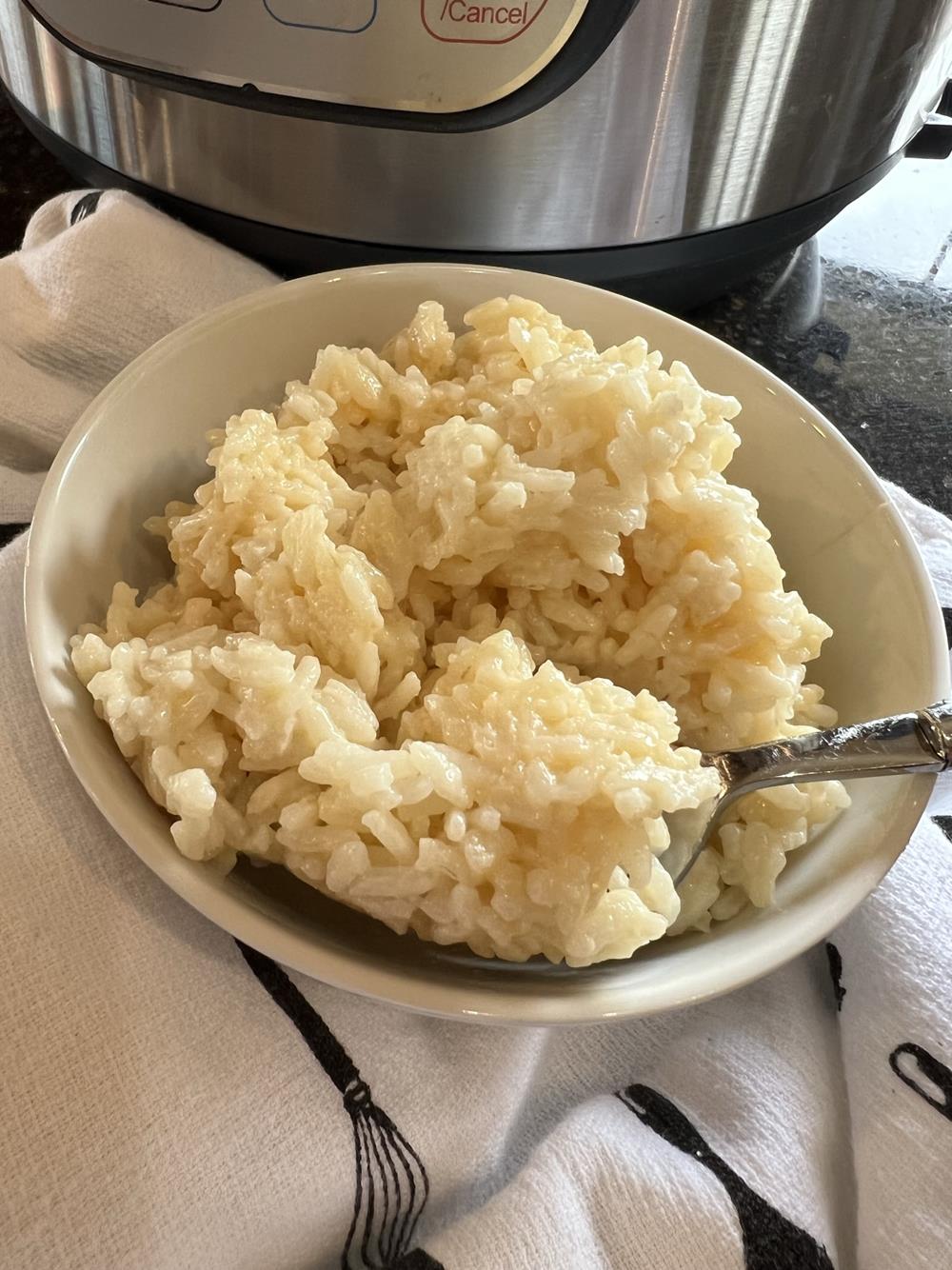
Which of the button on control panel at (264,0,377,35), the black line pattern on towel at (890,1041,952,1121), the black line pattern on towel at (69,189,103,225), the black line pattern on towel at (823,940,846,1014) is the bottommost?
the black line pattern on towel at (823,940,846,1014)

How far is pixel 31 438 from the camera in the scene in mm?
733

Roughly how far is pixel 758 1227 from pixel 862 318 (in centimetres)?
72

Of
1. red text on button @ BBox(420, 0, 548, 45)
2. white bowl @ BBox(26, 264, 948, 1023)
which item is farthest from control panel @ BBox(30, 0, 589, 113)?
white bowl @ BBox(26, 264, 948, 1023)

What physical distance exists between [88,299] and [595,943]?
1.87 ft

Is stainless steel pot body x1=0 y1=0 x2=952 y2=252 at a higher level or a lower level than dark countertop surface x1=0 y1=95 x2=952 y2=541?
higher

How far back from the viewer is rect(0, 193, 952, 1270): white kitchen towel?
44cm

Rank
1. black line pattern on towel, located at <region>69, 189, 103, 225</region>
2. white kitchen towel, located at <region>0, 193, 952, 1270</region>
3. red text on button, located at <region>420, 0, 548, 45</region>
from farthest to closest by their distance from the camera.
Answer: black line pattern on towel, located at <region>69, 189, 103, 225</region> < red text on button, located at <region>420, 0, 548, 45</region> < white kitchen towel, located at <region>0, 193, 952, 1270</region>

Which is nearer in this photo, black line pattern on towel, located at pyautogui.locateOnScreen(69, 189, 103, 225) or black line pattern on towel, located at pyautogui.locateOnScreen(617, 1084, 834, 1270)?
black line pattern on towel, located at pyautogui.locateOnScreen(617, 1084, 834, 1270)

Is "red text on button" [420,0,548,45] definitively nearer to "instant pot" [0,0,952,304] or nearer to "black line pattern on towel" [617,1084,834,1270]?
"instant pot" [0,0,952,304]

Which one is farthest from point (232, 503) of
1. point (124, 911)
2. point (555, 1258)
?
point (555, 1258)

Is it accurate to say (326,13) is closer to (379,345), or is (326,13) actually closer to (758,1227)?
(379,345)

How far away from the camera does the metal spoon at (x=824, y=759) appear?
20.0 inches

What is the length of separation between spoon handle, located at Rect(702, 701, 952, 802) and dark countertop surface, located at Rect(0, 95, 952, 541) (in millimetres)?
327

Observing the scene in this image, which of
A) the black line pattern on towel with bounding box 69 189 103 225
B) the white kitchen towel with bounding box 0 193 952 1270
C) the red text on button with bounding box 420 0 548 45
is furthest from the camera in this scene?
the black line pattern on towel with bounding box 69 189 103 225
